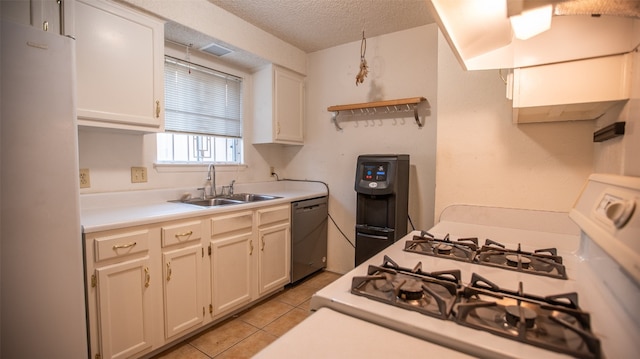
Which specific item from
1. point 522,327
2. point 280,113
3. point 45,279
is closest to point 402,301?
point 522,327

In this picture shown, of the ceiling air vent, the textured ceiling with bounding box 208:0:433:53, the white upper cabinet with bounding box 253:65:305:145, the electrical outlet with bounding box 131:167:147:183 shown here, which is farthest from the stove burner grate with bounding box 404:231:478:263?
the ceiling air vent

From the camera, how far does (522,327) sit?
57cm

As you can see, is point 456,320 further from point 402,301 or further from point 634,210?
point 634,210

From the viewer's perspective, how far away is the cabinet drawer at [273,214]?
2.44m

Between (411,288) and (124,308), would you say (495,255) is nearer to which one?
(411,288)

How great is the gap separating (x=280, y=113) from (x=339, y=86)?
A: 0.69 m

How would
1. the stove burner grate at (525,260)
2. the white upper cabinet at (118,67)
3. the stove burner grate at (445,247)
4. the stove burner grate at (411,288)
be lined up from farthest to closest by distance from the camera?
the white upper cabinet at (118,67)
the stove burner grate at (445,247)
the stove burner grate at (525,260)
the stove burner grate at (411,288)

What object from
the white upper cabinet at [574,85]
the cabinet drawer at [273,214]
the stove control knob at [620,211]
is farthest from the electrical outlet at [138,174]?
the stove control knob at [620,211]

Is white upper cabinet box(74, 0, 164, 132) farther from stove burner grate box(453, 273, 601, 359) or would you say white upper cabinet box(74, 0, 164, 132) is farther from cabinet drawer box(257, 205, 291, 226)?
stove burner grate box(453, 273, 601, 359)

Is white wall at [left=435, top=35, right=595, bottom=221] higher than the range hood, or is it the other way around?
the range hood

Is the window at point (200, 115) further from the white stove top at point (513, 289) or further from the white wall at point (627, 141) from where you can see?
the white wall at point (627, 141)

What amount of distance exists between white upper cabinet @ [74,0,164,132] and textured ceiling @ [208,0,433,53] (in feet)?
2.16

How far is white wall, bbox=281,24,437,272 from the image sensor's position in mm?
2729

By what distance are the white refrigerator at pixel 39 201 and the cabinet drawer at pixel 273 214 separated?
4.05 ft
